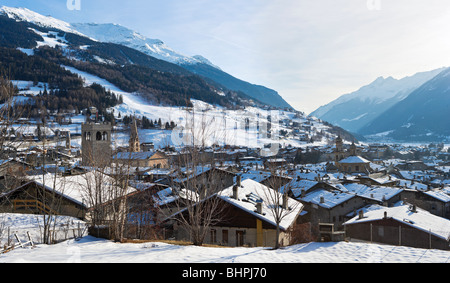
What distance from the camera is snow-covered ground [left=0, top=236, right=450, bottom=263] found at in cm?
974

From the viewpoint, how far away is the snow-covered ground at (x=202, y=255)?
9.74m

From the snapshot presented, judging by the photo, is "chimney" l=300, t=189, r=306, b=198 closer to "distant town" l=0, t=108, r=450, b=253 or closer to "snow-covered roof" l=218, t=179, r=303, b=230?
"distant town" l=0, t=108, r=450, b=253

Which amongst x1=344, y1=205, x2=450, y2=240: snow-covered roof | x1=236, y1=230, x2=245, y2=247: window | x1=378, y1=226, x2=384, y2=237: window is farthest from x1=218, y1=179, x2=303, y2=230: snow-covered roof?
x1=344, y1=205, x2=450, y2=240: snow-covered roof

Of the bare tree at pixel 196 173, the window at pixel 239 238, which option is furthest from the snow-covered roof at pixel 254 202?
the bare tree at pixel 196 173

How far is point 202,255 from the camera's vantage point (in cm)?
1086

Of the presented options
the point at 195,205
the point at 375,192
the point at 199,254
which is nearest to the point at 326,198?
the point at 375,192

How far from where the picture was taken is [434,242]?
2308cm

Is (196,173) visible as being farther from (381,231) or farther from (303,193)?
(303,193)

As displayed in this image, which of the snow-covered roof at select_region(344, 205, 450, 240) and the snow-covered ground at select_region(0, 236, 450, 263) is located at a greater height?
the snow-covered ground at select_region(0, 236, 450, 263)

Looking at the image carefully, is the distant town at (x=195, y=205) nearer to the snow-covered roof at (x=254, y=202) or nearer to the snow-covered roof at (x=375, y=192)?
the snow-covered roof at (x=254, y=202)

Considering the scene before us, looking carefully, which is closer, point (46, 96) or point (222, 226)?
point (222, 226)
